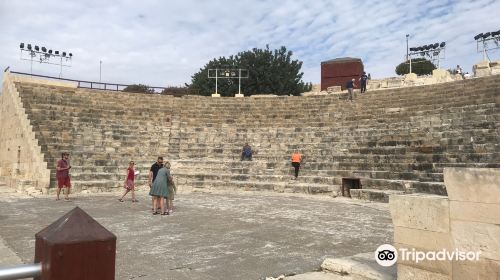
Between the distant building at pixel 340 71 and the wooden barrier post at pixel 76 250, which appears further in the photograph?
the distant building at pixel 340 71

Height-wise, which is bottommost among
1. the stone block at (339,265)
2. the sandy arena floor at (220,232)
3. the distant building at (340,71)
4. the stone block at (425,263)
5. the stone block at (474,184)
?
the sandy arena floor at (220,232)

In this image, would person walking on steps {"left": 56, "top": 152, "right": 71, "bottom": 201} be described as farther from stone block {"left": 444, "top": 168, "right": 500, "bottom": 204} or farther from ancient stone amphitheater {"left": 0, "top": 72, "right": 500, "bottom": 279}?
stone block {"left": 444, "top": 168, "right": 500, "bottom": 204}

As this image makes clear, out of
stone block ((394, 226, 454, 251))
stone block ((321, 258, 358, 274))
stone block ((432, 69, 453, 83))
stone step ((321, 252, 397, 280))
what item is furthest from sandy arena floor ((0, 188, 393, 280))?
stone block ((432, 69, 453, 83))

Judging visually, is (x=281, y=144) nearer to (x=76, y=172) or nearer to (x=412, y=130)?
(x=412, y=130)

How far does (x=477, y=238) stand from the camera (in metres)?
3.51

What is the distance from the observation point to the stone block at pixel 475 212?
3420 millimetres

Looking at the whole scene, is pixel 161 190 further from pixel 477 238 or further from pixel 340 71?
pixel 340 71

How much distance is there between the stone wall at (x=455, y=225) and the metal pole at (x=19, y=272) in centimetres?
330

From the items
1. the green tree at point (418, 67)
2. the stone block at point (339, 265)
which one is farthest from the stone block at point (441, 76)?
the stone block at point (339, 265)

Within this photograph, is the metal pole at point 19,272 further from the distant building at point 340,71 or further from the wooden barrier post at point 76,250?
the distant building at point 340,71

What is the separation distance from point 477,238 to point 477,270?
0.87 feet

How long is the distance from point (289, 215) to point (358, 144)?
759 cm

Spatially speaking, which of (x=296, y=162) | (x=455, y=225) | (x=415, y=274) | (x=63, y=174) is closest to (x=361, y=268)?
(x=415, y=274)

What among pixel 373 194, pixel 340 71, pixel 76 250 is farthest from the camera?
pixel 340 71
